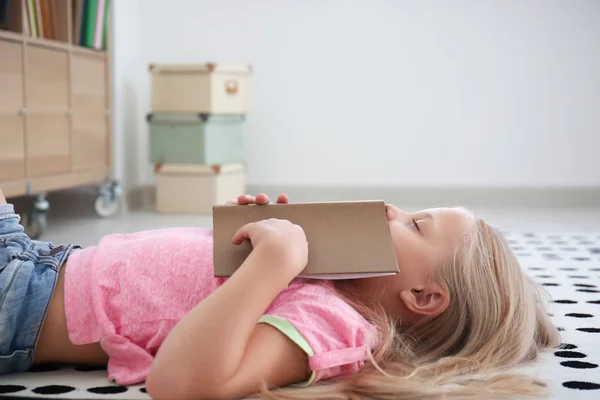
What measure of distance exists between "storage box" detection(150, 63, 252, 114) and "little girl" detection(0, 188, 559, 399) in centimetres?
212

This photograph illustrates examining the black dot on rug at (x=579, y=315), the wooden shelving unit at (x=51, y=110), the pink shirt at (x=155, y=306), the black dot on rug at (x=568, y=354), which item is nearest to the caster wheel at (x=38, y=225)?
the wooden shelving unit at (x=51, y=110)

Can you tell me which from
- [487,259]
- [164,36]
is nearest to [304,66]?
[164,36]

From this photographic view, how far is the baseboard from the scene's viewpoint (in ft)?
11.7

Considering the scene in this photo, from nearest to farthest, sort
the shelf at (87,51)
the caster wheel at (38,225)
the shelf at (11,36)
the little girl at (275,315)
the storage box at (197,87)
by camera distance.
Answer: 1. the little girl at (275,315)
2. the shelf at (11,36)
3. the caster wheel at (38,225)
4. the shelf at (87,51)
5. the storage box at (197,87)

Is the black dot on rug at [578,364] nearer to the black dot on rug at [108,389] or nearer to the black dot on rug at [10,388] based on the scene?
the black dot on rug at [108,389]

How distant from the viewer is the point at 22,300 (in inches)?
38.0

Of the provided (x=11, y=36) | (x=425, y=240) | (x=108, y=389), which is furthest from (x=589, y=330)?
(x=11, y=36)

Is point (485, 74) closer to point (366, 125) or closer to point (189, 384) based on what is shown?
point (366, 125)

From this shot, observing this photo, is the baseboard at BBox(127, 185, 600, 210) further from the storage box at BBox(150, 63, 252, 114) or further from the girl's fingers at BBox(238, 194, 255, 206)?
the girl's fingers at BBox(238, 194, 255, 206)

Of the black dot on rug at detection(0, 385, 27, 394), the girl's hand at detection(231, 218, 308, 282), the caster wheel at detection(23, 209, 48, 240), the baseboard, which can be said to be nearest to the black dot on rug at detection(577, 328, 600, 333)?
the girl's hand at detection(231, 218, 308, 282)

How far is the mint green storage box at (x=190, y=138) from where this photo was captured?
10.6 feet

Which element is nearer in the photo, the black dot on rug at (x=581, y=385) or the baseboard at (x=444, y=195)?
the black dot on rug at (x=581, y=385)

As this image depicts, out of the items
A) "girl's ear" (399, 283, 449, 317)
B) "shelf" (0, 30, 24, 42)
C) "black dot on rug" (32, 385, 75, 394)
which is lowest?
"black dot on rug" (32, 385, 75, 394)

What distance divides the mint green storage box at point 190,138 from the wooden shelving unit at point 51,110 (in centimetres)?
28
